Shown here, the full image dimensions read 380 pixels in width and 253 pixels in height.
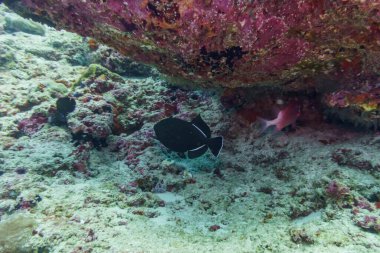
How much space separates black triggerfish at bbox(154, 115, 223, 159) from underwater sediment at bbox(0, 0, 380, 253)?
0.29 metres

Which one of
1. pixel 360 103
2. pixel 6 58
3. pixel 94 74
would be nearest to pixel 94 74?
pixel 94 74

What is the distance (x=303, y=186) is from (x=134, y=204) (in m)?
1.89

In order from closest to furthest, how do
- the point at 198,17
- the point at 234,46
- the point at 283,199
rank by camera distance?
the point at 198,17
the point at 234,46
the point at 283,199

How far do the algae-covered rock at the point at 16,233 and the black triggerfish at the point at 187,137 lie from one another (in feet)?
A: 5.93

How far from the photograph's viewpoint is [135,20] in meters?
2.68

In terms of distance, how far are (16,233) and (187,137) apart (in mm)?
2103

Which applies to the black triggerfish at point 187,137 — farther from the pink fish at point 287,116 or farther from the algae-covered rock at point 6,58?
the algae-covered rock at point 6,58

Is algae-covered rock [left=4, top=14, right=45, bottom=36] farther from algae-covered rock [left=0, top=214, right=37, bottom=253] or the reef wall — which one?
algae-covered rock [left=0, top=214, right=37, bottom=253]

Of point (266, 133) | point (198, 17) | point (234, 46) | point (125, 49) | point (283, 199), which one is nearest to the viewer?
point (198, 17)

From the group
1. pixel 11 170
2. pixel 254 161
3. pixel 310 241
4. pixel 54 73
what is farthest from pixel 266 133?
pixel 54 73

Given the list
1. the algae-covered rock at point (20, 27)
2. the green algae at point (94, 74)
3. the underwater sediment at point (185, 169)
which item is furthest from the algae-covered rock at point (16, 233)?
the algae-covered rock at point (20, 27)

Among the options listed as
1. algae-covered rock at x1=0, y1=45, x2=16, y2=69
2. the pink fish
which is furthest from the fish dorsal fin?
algae-covered rock at x1=0, y1=45, x2=16, y2=69

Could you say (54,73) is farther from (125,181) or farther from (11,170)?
(125,181)

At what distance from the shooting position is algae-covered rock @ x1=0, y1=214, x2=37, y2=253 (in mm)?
2396
